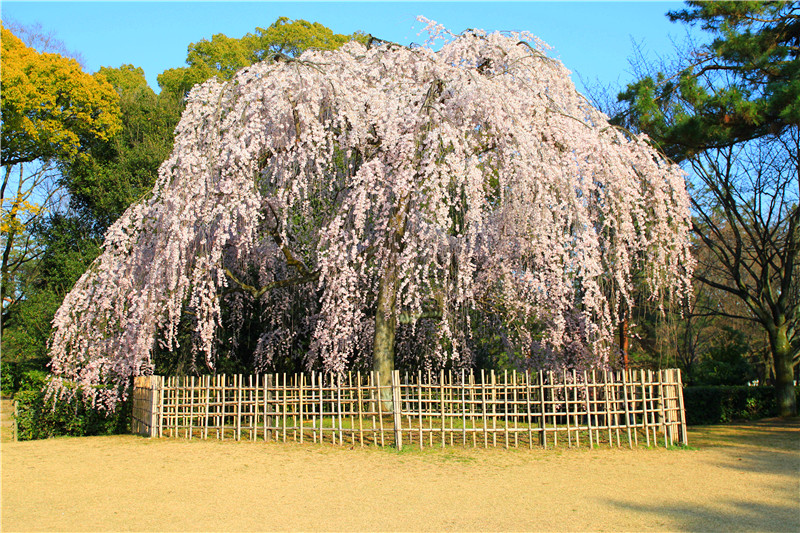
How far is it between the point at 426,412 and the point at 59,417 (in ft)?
22.6

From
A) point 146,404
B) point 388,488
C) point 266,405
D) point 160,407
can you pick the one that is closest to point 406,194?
point 388,488

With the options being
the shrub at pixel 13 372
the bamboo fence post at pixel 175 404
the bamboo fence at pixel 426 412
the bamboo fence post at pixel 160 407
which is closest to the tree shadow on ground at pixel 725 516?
the bamboo fence at pixel 426 412

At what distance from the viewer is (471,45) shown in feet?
33.3

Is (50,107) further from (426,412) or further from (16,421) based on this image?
(426,412)

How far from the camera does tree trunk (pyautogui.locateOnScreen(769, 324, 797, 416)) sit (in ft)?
45.6

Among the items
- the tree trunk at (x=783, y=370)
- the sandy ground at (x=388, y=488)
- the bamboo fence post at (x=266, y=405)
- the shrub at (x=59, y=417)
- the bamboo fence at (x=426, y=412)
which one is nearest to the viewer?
the sandy ground at (x=388, y=488)

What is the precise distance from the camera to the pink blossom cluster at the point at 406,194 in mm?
8359

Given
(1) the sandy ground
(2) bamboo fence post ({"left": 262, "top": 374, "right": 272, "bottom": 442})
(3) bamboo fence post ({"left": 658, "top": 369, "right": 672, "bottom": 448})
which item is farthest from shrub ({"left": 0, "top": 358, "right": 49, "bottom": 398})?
(3) bamboo fence post ({"left": 658, "top": 369, "right": 672, "bottom": 448})

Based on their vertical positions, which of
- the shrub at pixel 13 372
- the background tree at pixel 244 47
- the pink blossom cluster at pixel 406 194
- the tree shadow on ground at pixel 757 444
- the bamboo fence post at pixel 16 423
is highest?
the background tree at pixel 244 47

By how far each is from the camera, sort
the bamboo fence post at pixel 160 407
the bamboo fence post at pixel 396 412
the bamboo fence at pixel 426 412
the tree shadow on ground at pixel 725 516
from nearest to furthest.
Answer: the tree shadow on ground at pixel 725 516
the bamboo fence post at pixel 396 412
the bamboo fence at pixel 426 412
the bamboo fence post at pixel 160 407

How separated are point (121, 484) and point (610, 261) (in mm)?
7520

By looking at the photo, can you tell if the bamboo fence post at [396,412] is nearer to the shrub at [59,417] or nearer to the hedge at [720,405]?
the shrub at [59,417]

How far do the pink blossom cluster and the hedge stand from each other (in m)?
6.71

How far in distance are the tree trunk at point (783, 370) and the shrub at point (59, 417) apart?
14.4 m
